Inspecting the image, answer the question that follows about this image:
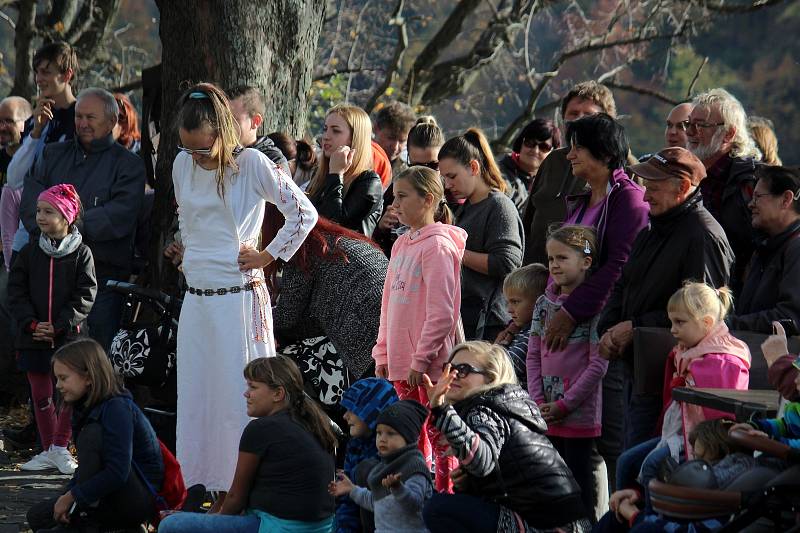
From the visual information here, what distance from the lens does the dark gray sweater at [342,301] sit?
6.90 m

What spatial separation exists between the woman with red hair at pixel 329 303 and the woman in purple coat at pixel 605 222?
4.06 feet

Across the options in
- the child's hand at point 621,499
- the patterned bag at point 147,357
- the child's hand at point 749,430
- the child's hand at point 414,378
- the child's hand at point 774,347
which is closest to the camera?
the child's hand at point 749,430

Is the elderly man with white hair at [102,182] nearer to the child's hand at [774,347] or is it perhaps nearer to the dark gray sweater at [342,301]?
the dark gray sweater at [342,301]

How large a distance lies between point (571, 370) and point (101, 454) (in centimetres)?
223

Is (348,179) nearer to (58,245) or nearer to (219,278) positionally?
(219,278)

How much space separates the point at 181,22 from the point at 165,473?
11.8ft

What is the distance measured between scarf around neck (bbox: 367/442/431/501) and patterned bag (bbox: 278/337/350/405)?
1578 mm

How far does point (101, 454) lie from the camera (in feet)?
20.1

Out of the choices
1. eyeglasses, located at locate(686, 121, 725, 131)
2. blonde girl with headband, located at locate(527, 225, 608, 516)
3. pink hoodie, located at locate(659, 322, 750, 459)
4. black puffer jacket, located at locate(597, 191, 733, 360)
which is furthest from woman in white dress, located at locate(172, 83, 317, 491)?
pink hoodie, located at locate(659, 322, 750, 459)

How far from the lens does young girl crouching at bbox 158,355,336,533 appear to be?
18.9ft

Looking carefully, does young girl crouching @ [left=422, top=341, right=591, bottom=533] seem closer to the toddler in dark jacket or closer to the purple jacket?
the toddler in dark jacket

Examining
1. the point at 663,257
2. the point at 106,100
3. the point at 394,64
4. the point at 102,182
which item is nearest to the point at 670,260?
the point at 663,257

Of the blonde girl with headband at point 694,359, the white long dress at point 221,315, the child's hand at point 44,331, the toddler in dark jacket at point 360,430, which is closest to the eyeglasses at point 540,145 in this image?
the white long dress at point 221,315

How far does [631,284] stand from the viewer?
229 inches
